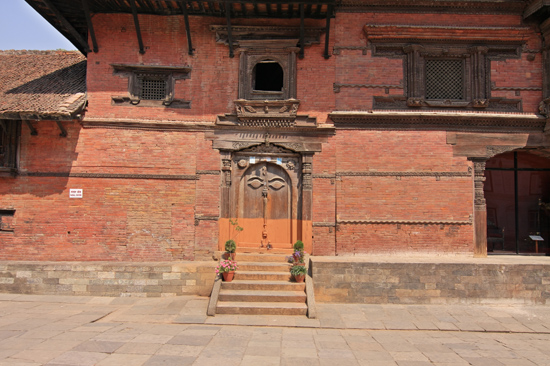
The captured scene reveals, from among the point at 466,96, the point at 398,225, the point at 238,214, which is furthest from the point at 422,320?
the point at 466,96

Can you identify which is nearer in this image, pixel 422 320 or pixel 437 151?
pixel 422 320

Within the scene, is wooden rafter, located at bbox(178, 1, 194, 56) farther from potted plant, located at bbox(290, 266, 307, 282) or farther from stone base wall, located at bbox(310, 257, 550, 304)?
stone base wall, located at bbox(310, 257, 550, 304)

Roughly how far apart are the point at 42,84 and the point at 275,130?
7.20 m

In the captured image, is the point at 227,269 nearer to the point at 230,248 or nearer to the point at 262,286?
the point at 230,248

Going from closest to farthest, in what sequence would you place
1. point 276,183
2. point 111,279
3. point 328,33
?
point 111,279 < point 328,33 < point 276,183

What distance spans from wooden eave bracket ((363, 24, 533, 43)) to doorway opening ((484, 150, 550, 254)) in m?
3.55

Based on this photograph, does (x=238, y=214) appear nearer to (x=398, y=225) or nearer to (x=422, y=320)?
(x=398, y=225)

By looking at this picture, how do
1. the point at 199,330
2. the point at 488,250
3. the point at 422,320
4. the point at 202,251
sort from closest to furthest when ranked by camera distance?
the point at 199,330, the point at 422,320, the point at 202,251, the point at 488,250

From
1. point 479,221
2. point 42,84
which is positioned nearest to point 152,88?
point 42,84

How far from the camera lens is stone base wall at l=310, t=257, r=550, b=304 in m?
9.02

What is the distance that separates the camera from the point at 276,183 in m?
10.7

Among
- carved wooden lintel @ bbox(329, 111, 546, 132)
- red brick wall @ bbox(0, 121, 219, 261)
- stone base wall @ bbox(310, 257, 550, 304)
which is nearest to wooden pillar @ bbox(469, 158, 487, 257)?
stone base wall @ bbox(310, 257, 550, 304)

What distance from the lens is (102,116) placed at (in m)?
10.6

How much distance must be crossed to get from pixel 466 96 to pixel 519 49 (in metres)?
2.07
